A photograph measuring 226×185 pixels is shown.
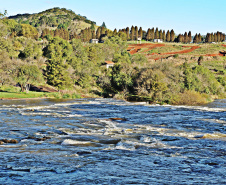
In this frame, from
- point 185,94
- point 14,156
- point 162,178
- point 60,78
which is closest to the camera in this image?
point 162,178

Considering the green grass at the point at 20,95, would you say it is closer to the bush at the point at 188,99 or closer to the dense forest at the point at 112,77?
the dense forest at the point at 112,77

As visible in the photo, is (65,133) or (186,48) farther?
(186,48)

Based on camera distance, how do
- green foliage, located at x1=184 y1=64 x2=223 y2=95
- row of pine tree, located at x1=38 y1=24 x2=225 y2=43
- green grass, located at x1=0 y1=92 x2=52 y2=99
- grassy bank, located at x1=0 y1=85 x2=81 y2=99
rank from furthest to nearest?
row of pine tree, located at x1=38 y1=24 x2=225 y2=43
green foliage, located at x1=184 y1=64 x2=223 y2=95
grassy bank, located at x1=0 y1=85 x2=81 y2=99
green grass, located at x1=0 y1=92 x2=52 y2=99

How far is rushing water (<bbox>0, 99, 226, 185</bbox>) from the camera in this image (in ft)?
40.4

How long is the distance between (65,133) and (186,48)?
117787 millimetres

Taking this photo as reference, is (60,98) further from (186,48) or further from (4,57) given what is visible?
(186,48)

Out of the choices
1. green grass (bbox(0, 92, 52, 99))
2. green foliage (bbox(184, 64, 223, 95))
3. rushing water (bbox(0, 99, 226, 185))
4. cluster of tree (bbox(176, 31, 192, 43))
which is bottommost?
rushing water (bbox(0, 99, 226, 185))

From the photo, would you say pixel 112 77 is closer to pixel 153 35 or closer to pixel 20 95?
pixel 20 95

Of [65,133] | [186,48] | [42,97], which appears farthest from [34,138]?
[186,48]

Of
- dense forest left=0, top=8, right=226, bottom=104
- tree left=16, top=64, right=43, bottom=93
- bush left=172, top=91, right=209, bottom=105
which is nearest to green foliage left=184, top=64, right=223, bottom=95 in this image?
dense forest left=0, top=8, right=226, bottom=104

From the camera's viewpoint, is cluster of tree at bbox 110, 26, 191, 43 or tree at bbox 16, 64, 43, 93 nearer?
tree at bbox 16, 64, 43, 93

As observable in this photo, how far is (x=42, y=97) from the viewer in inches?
2047

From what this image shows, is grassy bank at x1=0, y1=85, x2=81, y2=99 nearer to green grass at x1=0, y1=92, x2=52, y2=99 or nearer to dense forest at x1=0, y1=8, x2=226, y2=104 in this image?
green grass at x1=0, y1=92, x2=52, y2=99

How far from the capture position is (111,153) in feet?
52.6
